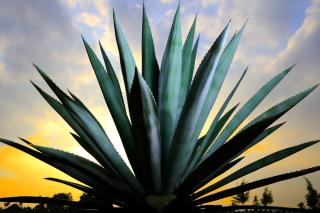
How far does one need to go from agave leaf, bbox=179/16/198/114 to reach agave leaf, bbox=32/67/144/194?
2.00ft

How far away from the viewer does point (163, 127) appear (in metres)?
2.46

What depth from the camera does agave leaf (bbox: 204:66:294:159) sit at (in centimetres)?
269

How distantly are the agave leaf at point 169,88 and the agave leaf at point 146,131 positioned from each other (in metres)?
0.12

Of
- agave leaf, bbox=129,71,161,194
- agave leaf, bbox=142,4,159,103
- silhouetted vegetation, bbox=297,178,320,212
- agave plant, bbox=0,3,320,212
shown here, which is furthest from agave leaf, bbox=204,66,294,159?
silhouetted vegetation, bbox=297,178,320,212

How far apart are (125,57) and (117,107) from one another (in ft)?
1.57

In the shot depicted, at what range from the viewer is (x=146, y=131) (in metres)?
2.18

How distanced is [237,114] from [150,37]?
98 centimetres

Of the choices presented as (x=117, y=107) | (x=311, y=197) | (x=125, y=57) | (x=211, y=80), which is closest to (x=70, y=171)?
(x=117, y=107)

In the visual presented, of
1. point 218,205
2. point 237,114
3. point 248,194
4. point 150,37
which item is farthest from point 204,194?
point 248,194

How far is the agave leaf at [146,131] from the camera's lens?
2.07 meters

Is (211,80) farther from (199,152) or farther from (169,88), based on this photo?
(199,152)

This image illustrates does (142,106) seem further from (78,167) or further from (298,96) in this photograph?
(298,96)

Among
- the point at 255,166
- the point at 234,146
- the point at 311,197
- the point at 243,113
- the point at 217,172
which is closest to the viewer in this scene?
the point at 234,146

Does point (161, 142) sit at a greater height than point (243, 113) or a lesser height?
lesser
